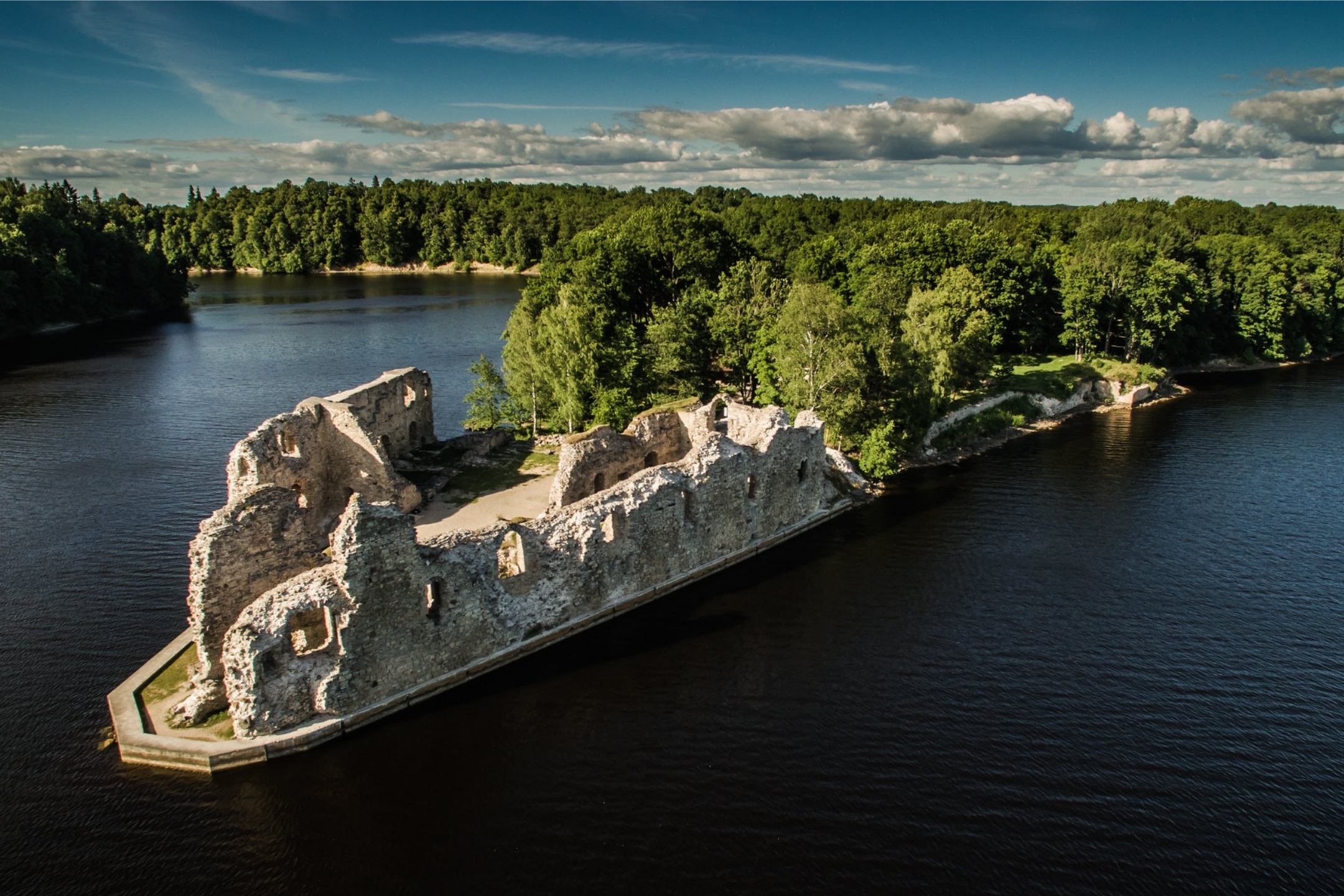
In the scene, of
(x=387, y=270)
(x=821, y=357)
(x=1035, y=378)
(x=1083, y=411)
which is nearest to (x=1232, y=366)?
(x=1083, y=411)

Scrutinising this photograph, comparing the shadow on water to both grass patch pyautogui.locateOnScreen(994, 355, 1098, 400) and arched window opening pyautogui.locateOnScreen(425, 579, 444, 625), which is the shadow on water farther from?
grass patch pyautogui.locateOnScreen(994, 355, 1098, 400)

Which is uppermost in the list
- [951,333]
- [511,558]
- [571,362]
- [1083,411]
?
[951,333]

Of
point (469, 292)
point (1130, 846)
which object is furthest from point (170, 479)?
point (469, 292)

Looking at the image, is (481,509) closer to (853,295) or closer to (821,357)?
(821,357)

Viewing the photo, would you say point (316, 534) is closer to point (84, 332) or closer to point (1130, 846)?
point (1130, 846)

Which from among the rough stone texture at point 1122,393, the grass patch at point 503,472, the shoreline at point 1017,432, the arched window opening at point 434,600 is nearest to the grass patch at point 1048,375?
the rough stone texture at point 1122,393

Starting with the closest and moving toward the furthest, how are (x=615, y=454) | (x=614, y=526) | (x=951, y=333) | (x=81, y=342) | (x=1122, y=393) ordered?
1. (x=614, y=526)
2. (x=615, y=454)
3. (x=951, y=333)
4. (x=1122, y=393)
5. (x=81, y=342)
